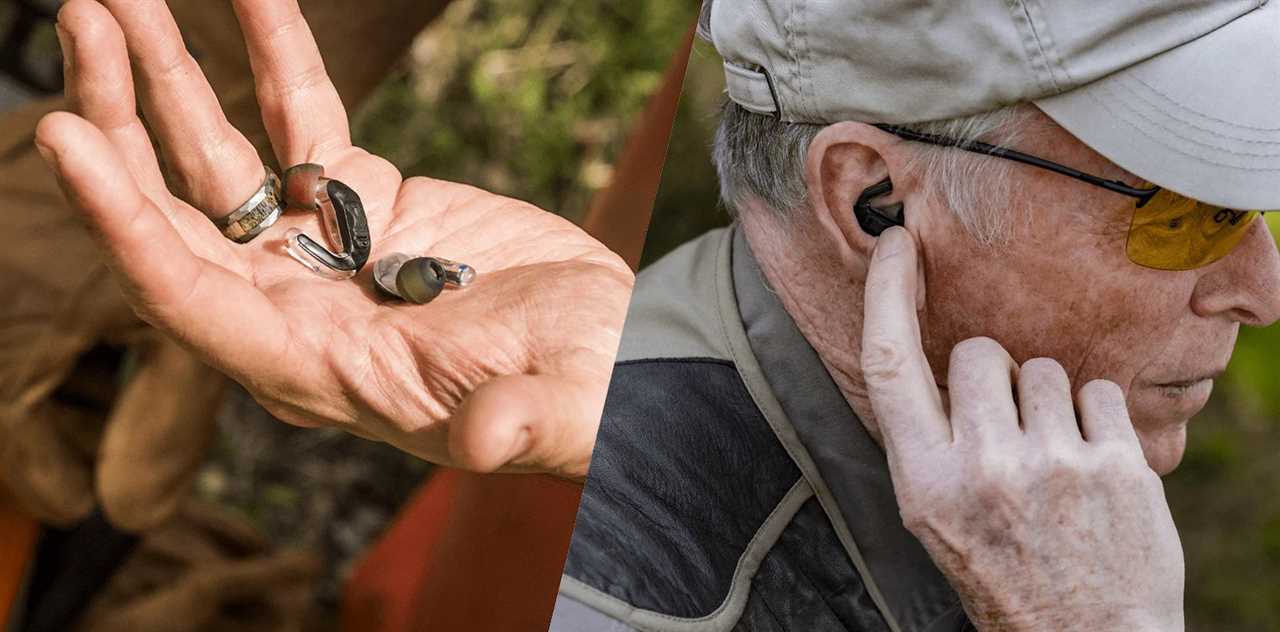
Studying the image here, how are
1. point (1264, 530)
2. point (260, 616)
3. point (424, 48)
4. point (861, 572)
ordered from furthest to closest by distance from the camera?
point (260, 616), point (424, 48), point (1264, 530), point (861, 572)

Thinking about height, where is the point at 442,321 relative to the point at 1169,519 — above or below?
above

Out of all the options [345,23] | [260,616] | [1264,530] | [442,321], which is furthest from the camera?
[260,616]

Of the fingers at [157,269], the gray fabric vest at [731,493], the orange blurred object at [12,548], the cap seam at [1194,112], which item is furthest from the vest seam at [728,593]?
the orange blurred object at [12,548]

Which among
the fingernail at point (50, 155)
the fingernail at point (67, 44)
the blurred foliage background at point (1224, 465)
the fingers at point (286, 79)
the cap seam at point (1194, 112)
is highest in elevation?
the fingernail at point (67, 44)

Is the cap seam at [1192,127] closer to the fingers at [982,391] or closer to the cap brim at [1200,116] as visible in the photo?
the cap brim at [1200,116]

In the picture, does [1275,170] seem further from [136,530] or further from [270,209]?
[136,530]

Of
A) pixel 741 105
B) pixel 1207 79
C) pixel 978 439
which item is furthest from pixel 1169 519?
pixel 741 105

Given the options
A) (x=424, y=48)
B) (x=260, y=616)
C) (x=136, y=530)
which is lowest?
(x=260, y=616)
